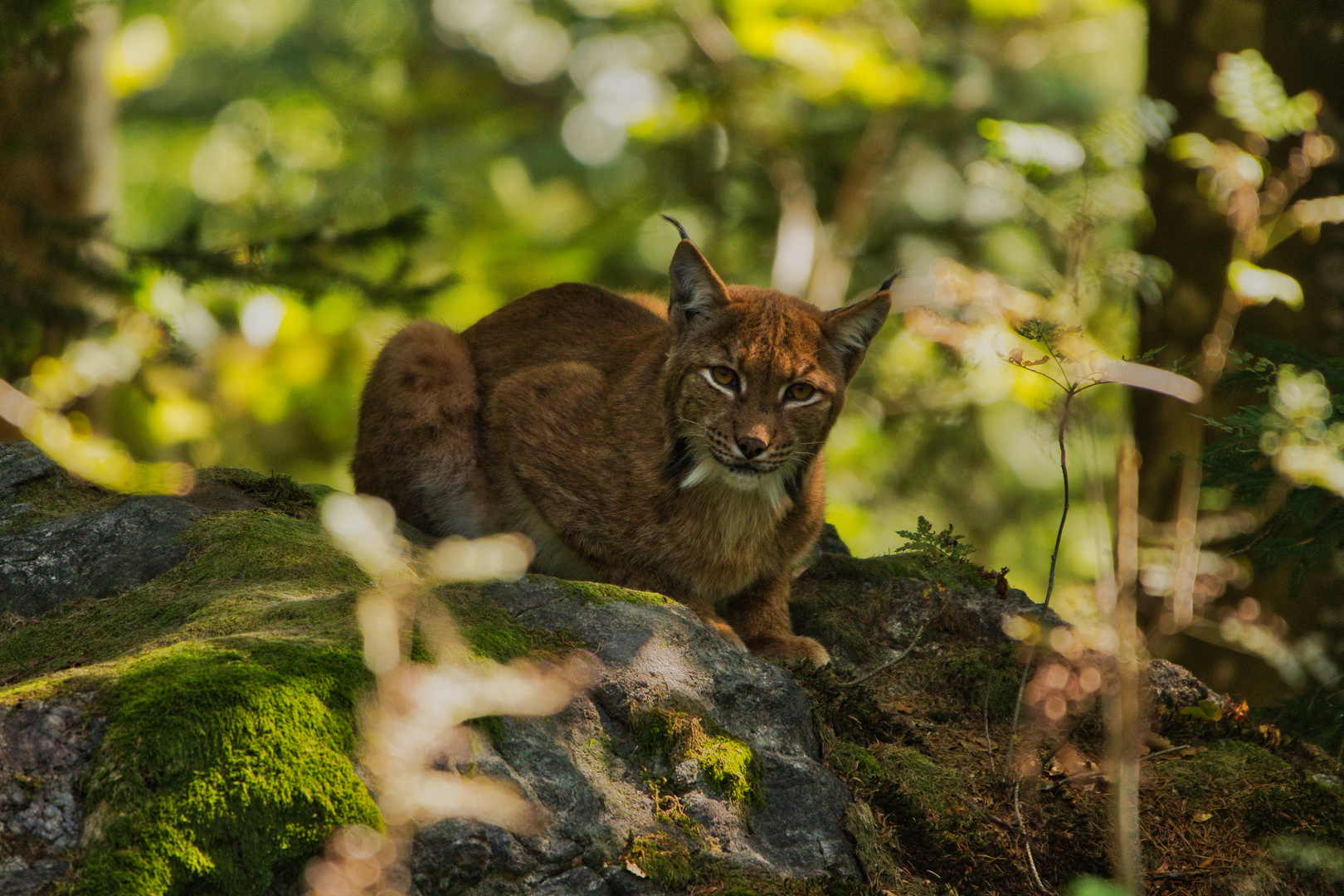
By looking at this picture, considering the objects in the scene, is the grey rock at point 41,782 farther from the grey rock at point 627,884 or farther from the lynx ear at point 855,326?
the lynx ear at point 855,326

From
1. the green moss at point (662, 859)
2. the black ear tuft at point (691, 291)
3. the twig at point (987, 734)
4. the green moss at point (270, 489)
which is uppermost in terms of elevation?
the black ear tuft at point (691, 291)

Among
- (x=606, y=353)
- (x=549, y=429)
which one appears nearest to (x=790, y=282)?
(x=606, y=353)

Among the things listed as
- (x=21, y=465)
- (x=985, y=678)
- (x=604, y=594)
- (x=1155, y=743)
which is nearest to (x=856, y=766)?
(x=604, y=594)

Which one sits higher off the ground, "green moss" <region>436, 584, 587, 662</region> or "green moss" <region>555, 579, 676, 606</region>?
"green moss" <region>555, 579, 676, 606</region>

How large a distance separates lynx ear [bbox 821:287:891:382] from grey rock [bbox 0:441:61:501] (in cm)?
321

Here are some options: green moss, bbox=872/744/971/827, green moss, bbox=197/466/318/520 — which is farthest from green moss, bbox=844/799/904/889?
green moss, bbox=197/466/318/520

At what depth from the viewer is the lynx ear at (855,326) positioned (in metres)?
4.62

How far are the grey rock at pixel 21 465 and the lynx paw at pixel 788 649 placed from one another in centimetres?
291

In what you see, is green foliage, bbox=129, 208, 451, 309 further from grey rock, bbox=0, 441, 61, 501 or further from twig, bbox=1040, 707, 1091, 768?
twig, bbox=1040, 707, 1091, 768

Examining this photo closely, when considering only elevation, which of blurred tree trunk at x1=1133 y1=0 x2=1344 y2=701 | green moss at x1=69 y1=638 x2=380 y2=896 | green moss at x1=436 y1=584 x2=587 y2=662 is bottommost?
green moss at x1=69 y1=638 x2=380 y2=896

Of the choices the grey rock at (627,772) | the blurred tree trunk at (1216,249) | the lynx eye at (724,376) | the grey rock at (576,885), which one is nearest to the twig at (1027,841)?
the grey rock at (627,772)

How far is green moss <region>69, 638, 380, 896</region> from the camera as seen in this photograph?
231cm

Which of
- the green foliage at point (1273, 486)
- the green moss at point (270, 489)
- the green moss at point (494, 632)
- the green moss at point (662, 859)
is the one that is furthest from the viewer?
the green moss at point (270, 489)

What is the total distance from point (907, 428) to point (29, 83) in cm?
760
